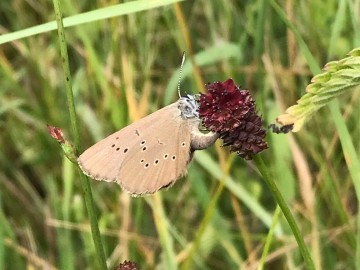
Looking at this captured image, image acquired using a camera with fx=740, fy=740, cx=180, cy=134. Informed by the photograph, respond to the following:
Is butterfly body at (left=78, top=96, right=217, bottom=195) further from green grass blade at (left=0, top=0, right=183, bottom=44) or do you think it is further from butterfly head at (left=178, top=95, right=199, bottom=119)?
green grass blade at (left=0, top=0, right=183, bottom=44)

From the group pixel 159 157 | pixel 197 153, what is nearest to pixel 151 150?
pixel 159 157

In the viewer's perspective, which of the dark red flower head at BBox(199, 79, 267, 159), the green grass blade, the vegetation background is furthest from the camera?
the vegetation background

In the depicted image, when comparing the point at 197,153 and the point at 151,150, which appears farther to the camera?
the point at 197,153

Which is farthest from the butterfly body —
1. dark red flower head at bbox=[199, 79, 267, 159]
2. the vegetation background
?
the vegetation background

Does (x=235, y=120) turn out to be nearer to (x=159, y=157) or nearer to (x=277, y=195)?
(x=277, y=195)

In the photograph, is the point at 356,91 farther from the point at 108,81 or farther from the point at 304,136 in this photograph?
the point at 108,81

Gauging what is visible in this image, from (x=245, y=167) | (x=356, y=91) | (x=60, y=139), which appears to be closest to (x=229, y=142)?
(x=60, y=139)

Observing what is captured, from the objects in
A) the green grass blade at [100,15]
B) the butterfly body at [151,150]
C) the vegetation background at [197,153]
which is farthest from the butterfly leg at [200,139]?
the vegetation background at [197,153]

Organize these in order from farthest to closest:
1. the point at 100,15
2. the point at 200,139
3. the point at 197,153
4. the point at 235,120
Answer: the point at 197,153 < the point at 100,15 < the point at 200,139 < the point at 235,120
